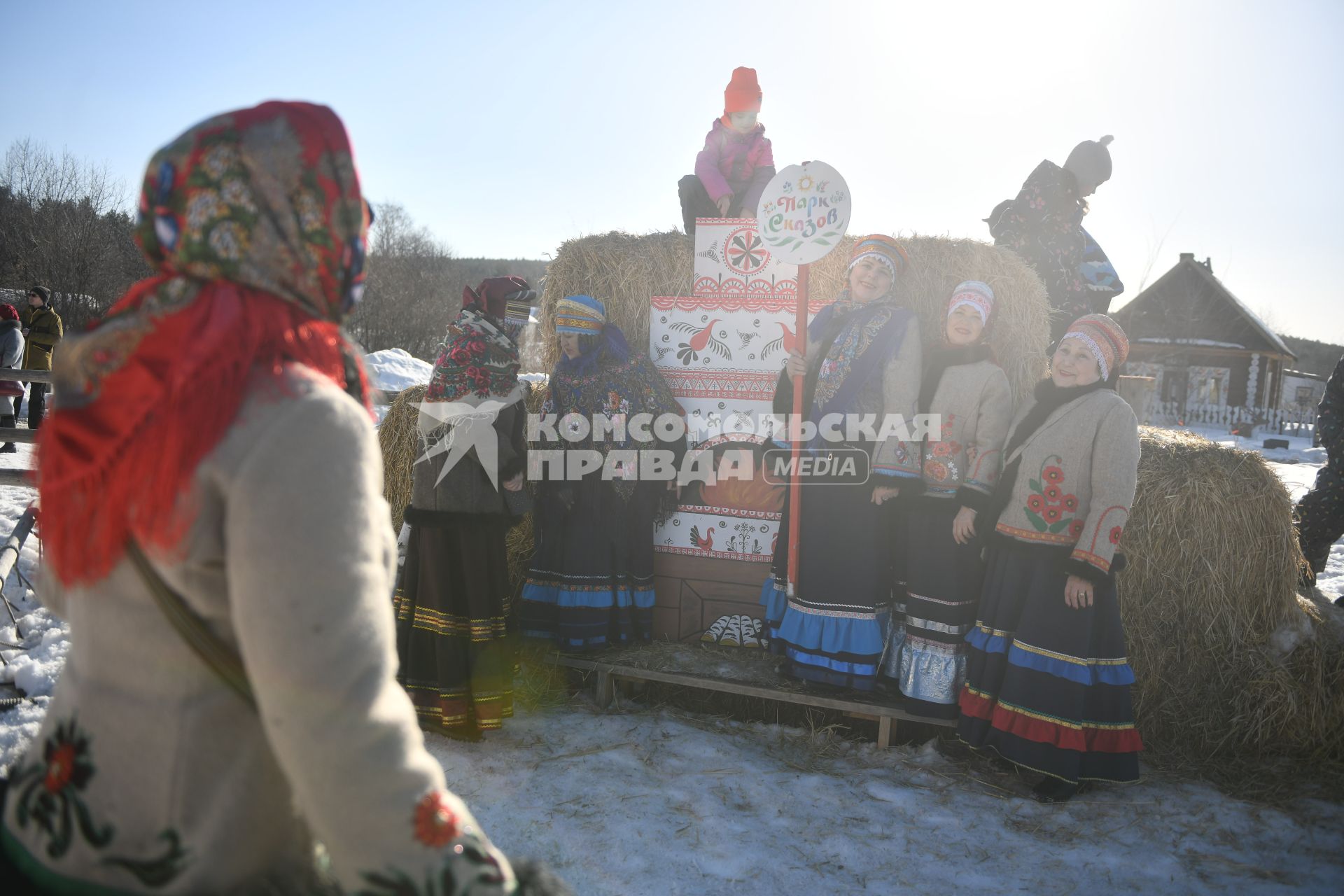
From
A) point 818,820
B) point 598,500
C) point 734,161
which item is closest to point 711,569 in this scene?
point 598,500

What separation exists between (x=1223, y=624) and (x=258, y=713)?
4589 millimetres

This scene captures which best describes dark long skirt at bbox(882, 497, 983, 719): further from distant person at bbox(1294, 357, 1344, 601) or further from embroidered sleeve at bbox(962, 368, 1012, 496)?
distant person at bbox(1294, 357, 1344, 601)

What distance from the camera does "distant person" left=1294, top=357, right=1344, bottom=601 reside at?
213 inches

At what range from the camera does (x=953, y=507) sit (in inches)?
156

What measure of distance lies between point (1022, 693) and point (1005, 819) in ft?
1.75

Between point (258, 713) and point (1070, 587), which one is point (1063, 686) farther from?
point (258, 713)

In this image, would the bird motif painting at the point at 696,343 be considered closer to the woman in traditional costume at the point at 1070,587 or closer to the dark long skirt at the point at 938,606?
the dark long skirt at the point at 938,606

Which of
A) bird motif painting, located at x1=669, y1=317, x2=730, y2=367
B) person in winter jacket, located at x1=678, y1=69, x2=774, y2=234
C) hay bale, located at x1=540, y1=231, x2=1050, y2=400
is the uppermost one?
person in winter jacket, located at x1=678, y1=69, x2=774, y2=234

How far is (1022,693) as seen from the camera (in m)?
3.60

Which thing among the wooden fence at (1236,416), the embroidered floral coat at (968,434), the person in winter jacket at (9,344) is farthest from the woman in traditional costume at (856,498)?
the wooden fence at (1236,416)

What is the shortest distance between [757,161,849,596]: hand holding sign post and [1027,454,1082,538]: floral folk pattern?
45.0 inches

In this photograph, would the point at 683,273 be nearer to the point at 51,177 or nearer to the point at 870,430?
the point at 870,430

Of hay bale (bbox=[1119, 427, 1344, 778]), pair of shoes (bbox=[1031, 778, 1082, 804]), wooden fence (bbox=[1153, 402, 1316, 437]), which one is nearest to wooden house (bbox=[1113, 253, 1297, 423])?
wooden fence (bbox=[1153, 402, 1316, 437])

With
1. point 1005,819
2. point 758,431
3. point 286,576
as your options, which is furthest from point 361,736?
point 758,431
